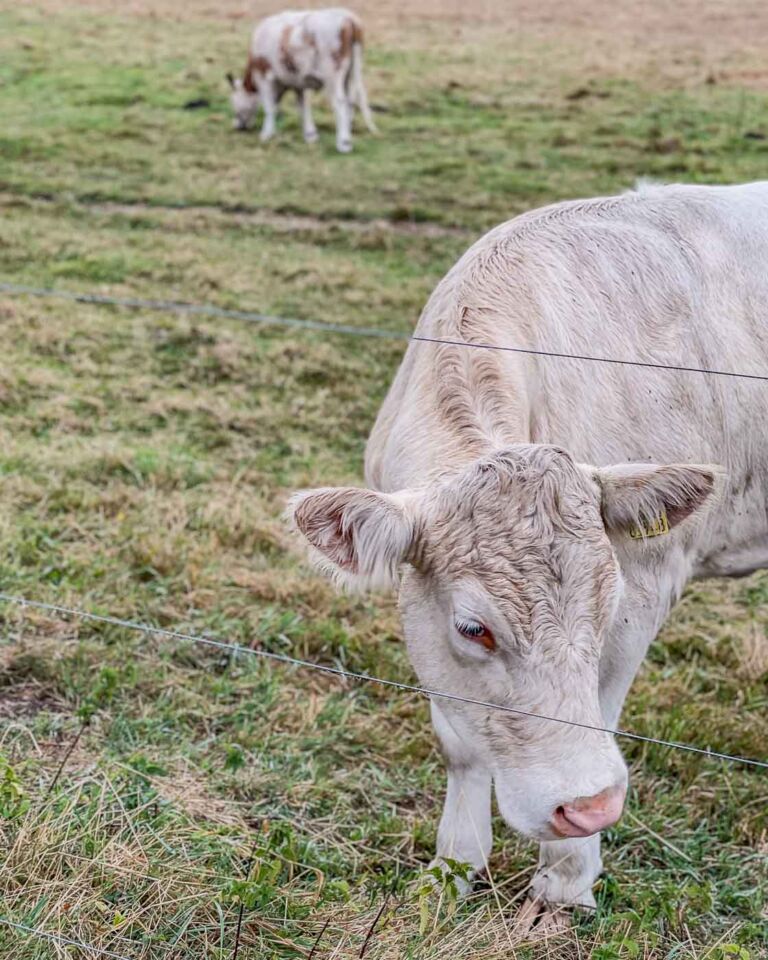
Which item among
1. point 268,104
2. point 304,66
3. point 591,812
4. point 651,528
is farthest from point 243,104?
point 591,812

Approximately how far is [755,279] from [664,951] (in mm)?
2108

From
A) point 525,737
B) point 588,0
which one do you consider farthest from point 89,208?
point 588,0

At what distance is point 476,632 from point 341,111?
13.3 meters

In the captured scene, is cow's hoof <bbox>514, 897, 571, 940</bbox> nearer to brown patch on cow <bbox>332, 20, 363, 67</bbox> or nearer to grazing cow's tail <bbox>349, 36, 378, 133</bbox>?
grazing cow's tail <bbox>349, 36, 378, 133</bbox>

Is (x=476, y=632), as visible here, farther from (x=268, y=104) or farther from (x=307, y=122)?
(x=268, y=104)

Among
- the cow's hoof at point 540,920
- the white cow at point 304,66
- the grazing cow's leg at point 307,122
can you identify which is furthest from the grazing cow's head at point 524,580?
the grazing cow's leg at point 307,122

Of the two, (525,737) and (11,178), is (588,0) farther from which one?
(525,737)

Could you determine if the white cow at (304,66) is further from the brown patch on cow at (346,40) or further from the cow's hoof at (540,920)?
the cow's hoof at (540,920)

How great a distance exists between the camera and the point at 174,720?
12.7 feet

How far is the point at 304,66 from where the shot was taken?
625 inches

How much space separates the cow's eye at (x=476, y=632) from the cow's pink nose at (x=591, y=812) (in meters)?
0.38

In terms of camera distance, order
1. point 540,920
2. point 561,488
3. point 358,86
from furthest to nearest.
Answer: point 358,86, point 540,920, point 561,488

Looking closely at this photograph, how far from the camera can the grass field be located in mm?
2908

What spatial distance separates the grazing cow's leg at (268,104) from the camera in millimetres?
15797
